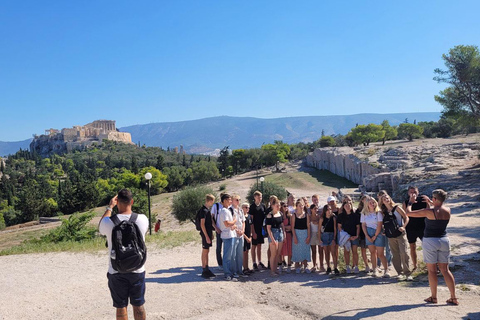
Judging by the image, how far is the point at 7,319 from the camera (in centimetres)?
584

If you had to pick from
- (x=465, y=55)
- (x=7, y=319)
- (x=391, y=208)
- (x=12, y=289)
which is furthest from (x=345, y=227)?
(x=465, y=55)

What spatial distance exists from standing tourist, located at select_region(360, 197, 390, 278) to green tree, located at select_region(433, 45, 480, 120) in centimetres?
2479

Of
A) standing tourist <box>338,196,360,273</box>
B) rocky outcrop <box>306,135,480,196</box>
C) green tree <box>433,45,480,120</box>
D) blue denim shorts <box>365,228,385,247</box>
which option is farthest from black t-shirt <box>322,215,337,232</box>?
green tree <box>433,45,480,120</box>

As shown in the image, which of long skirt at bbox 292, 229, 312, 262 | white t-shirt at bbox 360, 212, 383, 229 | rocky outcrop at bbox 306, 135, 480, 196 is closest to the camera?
white t-shirt at bbox 360, 212, 383, 229

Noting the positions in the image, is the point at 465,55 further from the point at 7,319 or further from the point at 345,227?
the point at 7,319

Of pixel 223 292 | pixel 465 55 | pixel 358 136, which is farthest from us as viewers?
pixel 358 136

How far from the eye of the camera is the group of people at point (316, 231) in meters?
7.40

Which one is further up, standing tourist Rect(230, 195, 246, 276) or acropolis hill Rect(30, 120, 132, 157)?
acropolis hill Rect(30, 120, 132, 157)

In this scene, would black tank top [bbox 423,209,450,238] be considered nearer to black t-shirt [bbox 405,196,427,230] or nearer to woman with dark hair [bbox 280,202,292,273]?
black t-shirt [bbox 405,196,427,230]

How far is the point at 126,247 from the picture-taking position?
4109 mm

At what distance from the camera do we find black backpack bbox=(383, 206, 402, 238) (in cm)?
721

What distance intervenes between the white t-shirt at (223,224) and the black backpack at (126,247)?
3.35m

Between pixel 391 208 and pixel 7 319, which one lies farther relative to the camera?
pixel 391 208

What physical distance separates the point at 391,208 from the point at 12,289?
27.6ft
